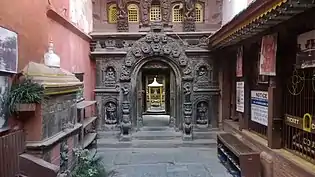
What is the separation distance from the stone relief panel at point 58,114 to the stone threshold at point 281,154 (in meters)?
3.68

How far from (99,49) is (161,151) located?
12.4ft

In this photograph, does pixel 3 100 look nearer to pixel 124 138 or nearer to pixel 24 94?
pixel 24 94

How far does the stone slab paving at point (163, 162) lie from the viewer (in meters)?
7.33

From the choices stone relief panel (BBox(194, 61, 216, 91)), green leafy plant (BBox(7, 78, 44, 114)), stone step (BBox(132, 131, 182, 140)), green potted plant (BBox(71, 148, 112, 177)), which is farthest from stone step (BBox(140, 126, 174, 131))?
green leafy plant (BBox(7, 78, 44, 114))

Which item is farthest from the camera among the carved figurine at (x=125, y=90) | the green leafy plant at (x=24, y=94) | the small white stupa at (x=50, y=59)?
the carved figurine at (x=125, y=90)

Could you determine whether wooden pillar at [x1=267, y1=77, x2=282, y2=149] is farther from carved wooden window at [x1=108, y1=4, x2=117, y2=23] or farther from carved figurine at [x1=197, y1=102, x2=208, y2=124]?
carved wooden window at [x1=108, y1=4, x2=117, y2=23]

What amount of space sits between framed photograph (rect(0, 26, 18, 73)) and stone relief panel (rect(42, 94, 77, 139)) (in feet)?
2.43

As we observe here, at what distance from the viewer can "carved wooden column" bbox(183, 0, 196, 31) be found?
11156 millimetres

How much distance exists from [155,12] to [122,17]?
115 centimetres

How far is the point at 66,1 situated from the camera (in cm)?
791

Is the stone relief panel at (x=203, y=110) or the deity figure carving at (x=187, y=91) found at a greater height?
the deity figure carving at (x=187, y=91)

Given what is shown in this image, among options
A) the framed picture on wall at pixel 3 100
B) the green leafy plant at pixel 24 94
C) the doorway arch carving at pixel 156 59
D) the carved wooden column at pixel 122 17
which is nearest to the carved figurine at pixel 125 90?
the doorway arch carving at pixel 156 59

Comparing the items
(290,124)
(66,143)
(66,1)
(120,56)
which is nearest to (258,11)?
(290,124)

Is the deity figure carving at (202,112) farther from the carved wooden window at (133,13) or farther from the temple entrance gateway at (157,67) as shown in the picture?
the carved wooden window at (133,13)
